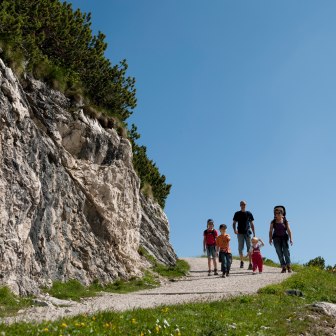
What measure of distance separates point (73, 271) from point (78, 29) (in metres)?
15.1

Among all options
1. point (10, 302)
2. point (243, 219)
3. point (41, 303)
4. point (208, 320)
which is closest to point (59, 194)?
point (41, 303)

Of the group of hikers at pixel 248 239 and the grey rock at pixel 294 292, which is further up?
the group of hikers at pixel 248 239

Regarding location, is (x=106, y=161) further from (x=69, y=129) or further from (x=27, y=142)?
(x=27, y=142)

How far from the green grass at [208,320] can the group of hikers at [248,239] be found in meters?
5.74

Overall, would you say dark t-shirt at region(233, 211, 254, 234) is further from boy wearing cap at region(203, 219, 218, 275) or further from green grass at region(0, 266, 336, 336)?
green grass at region(0, 266, 336, 336)

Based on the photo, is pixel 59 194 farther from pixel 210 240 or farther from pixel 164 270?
pixel 164 270

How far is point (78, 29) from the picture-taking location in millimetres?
28984

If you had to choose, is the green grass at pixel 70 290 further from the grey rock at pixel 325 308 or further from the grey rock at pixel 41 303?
the grey rock at pixel 325 308

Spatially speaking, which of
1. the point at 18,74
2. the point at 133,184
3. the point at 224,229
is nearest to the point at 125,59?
the point at 133,184

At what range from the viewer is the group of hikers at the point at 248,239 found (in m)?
22.3

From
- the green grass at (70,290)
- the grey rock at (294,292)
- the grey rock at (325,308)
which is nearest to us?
the grey rock at (325,308)

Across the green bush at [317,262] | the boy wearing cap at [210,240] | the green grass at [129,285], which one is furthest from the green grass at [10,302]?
the green bush at [317,262]

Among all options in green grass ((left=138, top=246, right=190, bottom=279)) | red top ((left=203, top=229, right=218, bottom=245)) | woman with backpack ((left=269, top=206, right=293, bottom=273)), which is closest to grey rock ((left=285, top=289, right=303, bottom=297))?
woman with backpack ((left=269, top=206, right=293, bottom=273))

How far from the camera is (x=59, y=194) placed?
838 inches
